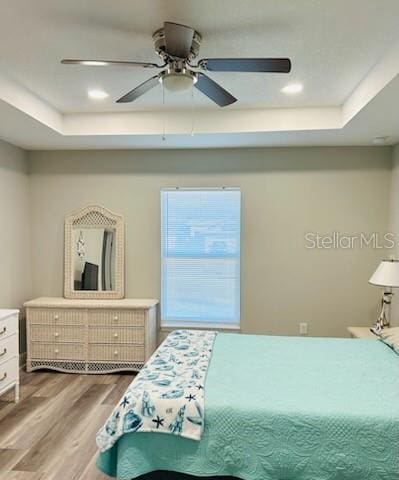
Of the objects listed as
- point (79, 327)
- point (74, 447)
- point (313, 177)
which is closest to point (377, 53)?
point (313, 177)

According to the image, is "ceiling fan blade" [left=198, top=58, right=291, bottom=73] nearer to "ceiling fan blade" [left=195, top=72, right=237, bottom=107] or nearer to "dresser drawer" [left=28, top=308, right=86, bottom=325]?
"ceiling fan blade" [left=195, top=72, right=237, bottom=107]

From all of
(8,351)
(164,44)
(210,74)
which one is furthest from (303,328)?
(164,44)

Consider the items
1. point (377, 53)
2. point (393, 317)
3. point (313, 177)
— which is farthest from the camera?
point (313, 177)

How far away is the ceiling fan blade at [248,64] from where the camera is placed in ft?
6.34

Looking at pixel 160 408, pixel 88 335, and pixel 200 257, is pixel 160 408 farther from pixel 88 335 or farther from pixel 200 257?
pixel 200 257

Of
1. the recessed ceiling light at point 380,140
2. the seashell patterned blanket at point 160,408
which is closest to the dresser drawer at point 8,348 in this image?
the seashell patterned blanket at point 160,408

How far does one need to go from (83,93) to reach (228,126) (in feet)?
4.39

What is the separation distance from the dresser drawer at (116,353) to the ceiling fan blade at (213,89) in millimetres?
2717

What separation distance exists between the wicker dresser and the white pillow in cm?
226

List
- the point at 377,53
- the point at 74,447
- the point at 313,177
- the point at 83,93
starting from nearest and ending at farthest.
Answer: the point at 377,53 → the point at 74,447 → the point at 83,93 → the point at 313,177

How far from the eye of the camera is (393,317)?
3.91 m

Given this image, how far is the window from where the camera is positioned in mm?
4387

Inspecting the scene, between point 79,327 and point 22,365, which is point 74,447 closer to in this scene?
point 79,327

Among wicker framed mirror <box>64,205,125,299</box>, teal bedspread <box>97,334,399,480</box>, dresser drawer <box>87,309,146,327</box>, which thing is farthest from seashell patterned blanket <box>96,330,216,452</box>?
wicker framed mirror <box>64,205,125,299</box>
